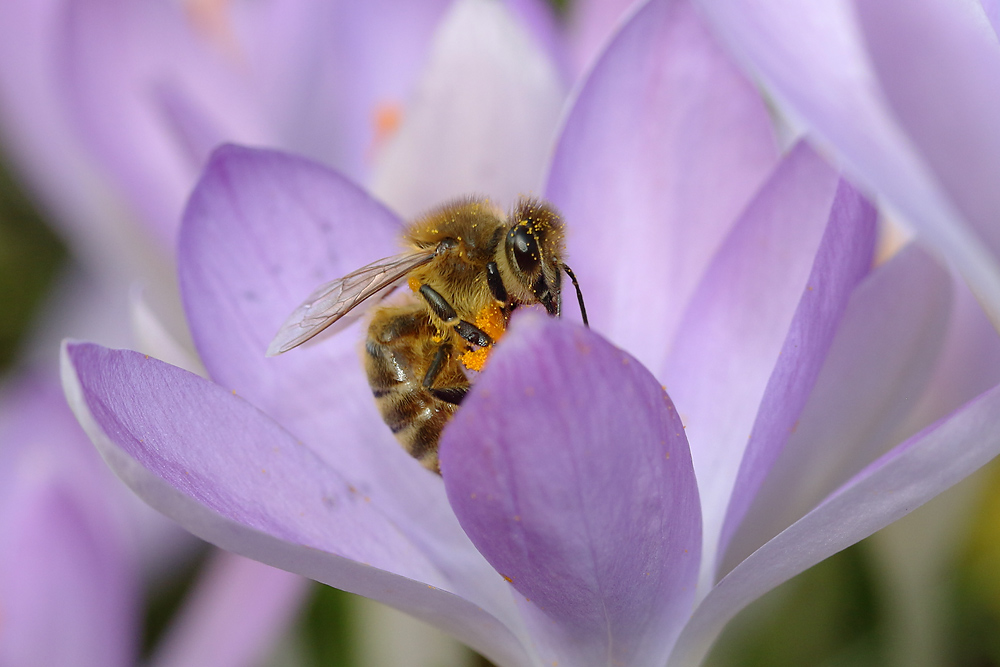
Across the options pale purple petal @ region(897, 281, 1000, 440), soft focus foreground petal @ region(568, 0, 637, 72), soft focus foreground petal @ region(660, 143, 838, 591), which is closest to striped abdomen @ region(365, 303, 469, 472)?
soft focus foreground petal @ region(660, 143, 838, 591)

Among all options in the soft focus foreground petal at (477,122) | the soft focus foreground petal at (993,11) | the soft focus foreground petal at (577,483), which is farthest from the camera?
the soft focus foreground petal at (477,122)

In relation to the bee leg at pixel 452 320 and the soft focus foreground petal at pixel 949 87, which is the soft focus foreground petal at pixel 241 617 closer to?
the bee leg at pixel 452 320

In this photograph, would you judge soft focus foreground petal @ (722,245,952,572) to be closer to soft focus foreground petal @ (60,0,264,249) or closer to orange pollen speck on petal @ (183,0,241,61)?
soft focus foreground petal @ (60,0,264,249)

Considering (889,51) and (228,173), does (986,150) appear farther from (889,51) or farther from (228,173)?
(228,173)

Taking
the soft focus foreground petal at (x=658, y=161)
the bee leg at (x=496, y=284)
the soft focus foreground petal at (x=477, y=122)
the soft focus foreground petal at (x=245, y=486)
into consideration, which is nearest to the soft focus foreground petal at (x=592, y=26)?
the soft focus foreground petal at (x=477, y=122)

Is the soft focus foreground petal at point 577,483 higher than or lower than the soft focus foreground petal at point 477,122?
lower

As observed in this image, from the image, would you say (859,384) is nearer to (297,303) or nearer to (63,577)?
(297,303)
